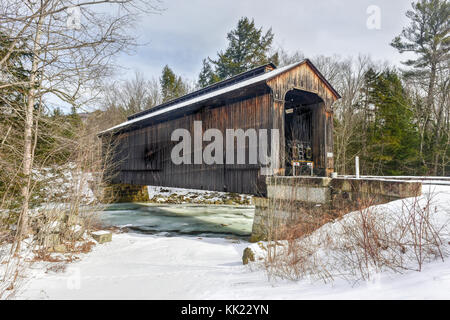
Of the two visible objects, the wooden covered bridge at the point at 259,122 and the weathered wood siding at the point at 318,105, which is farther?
the weathered wood siding at the point at 318,105

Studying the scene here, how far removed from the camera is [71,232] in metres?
6.72

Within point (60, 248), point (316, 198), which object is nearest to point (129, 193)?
point (60, 248)

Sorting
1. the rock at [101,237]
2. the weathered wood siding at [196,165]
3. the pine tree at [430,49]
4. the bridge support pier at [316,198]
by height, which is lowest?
the rock at [101,237]

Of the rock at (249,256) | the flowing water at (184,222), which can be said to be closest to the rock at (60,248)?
the flowing water at (184,222)

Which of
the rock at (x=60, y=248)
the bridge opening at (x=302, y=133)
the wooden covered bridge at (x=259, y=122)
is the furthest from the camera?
the bridge opening at (x=302, y=133)

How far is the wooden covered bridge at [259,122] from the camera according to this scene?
8039 mm

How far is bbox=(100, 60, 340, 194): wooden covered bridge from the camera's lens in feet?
26.4

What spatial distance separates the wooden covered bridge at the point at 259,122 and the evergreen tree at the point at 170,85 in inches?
791

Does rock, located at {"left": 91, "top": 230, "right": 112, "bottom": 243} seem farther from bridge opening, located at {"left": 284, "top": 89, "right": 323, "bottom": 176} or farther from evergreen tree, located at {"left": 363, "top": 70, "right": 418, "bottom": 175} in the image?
evergreen tree, located at {"left": 363, "top": 70, "right": 418, "bottom": 175}

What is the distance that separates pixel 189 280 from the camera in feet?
12.8

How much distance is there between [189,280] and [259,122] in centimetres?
554

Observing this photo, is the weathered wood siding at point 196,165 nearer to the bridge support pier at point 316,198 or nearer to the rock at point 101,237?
the bridge support pier at point 316,198

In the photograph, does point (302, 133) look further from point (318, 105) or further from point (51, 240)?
point (51, 240)
